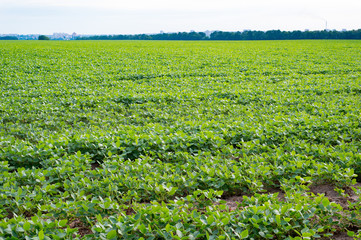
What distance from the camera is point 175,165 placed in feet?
18.3

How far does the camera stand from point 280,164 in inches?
205

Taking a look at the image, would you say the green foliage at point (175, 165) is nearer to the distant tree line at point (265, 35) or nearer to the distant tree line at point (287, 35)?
the distant tree line at point (287, 35)

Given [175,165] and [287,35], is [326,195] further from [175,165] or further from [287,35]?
[287,35]

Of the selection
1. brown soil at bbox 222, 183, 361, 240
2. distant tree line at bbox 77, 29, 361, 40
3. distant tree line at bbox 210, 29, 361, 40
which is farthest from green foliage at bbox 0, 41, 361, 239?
distant tree line at bbox 77, 29, 361, 40

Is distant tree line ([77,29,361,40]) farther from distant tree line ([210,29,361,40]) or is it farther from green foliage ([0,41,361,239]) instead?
green foliage ([0,41,361,239])

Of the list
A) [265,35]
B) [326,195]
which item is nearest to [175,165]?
[326,195]

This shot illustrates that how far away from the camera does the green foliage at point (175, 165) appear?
137 inches

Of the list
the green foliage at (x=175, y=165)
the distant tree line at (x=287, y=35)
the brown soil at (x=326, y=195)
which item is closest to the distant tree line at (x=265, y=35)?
the distant tree line at (x=287, y=35)

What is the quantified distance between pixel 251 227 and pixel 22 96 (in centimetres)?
1126

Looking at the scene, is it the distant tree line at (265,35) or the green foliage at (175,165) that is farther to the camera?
the distant tree line at (265,35)

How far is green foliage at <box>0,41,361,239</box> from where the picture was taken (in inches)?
137

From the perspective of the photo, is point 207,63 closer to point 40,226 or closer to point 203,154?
point 203,154

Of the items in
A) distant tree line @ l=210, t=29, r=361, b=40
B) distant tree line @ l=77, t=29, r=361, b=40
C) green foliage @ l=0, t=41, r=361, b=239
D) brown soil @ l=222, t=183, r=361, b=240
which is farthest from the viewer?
distant tree line @ l=77, t=29, r=361, b=40

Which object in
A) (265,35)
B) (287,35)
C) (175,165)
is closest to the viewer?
(175,165)
